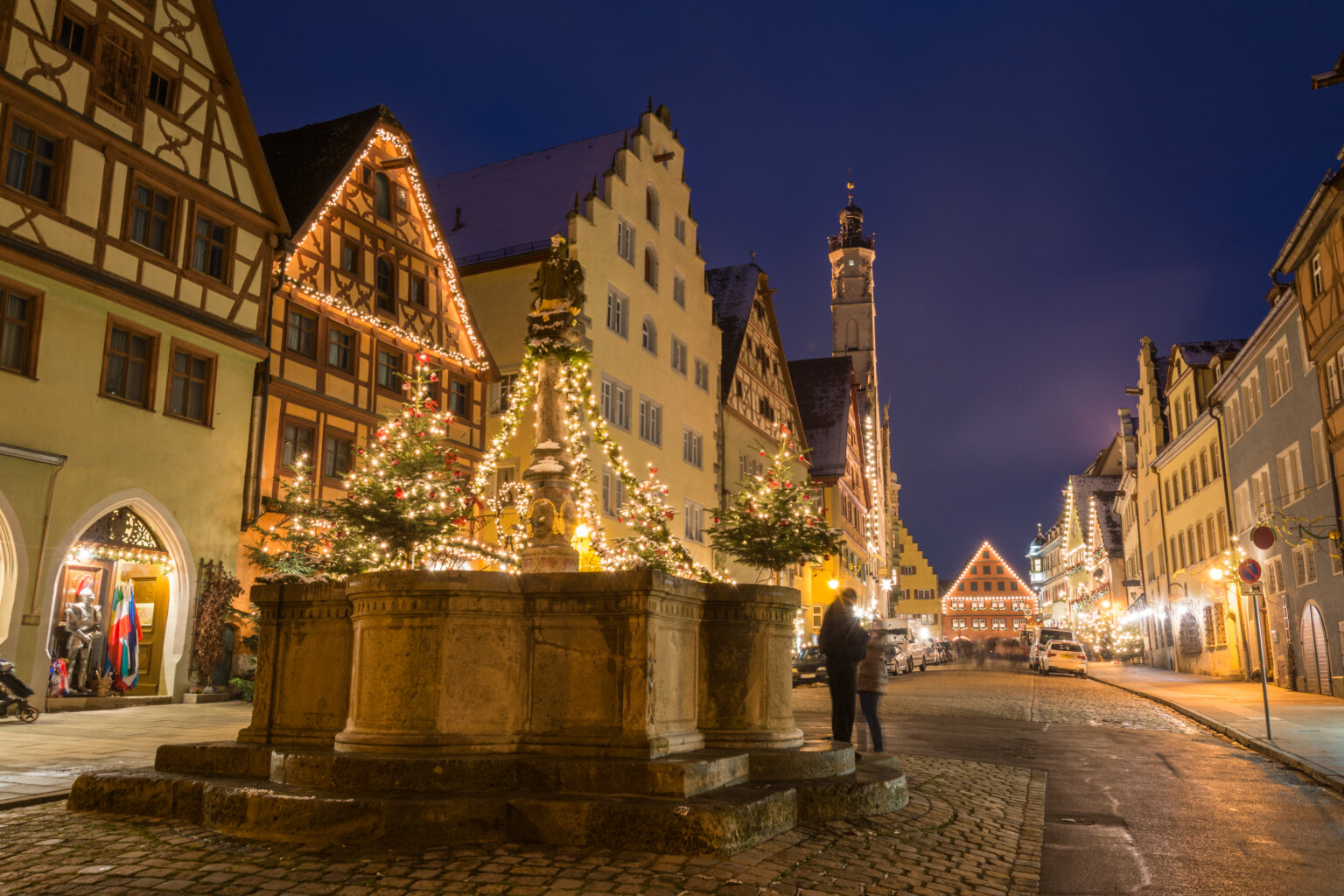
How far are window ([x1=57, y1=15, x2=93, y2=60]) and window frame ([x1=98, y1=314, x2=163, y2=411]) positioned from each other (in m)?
4.58

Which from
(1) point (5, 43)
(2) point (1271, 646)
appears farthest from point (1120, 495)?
(1) point (5, 43)

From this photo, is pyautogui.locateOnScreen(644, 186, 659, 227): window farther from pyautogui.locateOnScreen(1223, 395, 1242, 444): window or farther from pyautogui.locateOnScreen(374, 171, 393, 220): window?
pyautogui.locateOnScreen(1223, 395, 1242, 444): window

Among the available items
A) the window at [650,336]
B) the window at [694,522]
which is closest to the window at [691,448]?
the window at [694,522]

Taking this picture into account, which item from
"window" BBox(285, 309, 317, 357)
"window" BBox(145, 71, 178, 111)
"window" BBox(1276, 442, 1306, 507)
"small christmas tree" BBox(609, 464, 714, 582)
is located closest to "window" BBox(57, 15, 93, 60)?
"window" BBox(145, 71, 178, 111)

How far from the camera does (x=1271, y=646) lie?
99.5ft

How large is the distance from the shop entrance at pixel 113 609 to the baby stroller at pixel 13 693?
270 cm

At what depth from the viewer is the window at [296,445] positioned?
75.9 ft

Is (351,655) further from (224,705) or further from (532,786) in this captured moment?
(224,705)

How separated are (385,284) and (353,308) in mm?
1838

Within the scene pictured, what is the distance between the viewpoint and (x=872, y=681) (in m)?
12.2

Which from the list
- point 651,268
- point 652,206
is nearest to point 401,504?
point 651,268

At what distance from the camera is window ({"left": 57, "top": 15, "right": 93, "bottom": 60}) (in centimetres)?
1855

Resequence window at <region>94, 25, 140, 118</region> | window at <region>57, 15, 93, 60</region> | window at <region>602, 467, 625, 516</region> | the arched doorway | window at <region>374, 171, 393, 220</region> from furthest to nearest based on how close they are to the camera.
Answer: window at <region>602, 467, 625, 516</region> < window at <region>374, 171, 393, 220</region> < the arched doorway < window at <region>94, 25, 140, 118</region> < window at <region>57, 15, 93, 60</region>

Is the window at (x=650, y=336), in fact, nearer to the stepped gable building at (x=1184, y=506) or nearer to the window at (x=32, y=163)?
the stepped gable building at (x=1184, y=506)
